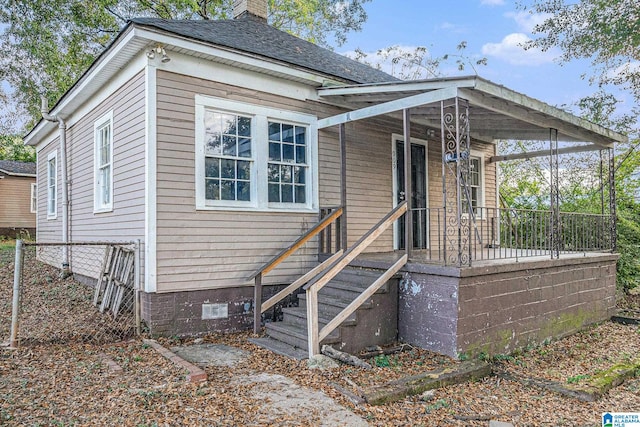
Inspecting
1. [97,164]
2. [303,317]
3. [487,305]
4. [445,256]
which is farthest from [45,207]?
[487,305]

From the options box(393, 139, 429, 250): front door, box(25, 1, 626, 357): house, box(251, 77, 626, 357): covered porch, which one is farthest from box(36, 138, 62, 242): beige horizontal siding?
box(393, 139, 429, 250): front door

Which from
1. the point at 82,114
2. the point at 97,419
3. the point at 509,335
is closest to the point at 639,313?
the point at 509,335

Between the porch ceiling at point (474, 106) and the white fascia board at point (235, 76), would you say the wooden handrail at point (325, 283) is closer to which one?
the porch ceiling at point (474, 106)

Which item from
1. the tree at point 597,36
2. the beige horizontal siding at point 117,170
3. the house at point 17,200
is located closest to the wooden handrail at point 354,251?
the beige horizontal siding at point 117,170

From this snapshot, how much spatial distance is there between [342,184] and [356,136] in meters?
1.20

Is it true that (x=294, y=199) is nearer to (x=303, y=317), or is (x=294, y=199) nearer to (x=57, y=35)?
(x=303, y=317)

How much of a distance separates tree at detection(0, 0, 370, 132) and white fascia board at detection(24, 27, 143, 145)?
5462mm

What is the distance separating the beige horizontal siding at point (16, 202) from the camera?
21.3 m

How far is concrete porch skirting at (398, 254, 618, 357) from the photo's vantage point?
4.99 metres

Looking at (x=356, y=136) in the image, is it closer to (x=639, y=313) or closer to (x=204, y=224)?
(x=204, y=224)

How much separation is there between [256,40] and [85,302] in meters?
5.16

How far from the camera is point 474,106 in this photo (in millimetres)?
5863

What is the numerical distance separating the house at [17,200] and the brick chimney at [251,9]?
17498mm

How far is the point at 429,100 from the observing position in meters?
5.23
